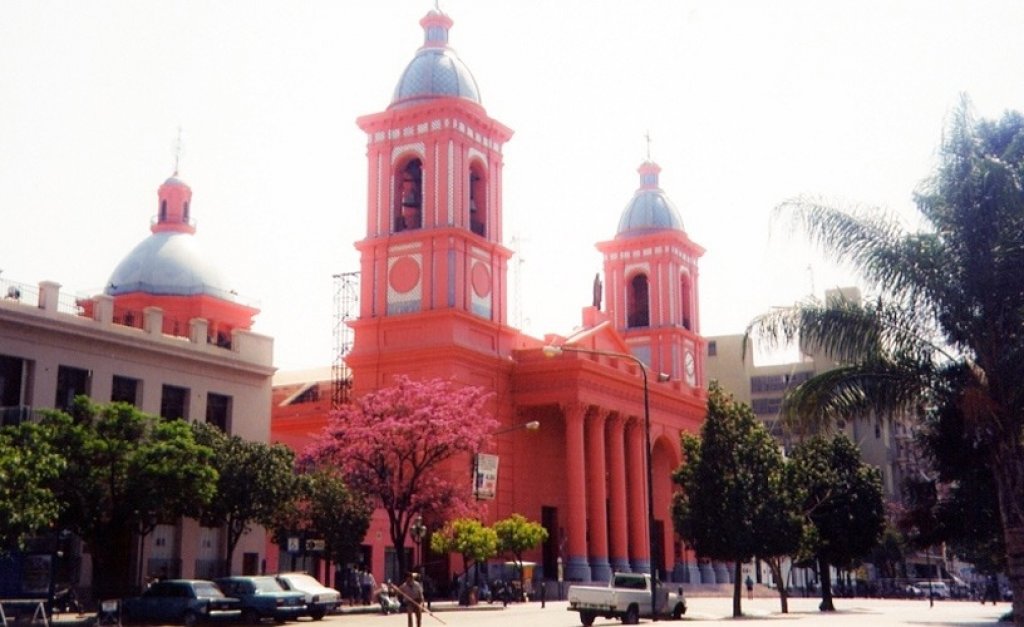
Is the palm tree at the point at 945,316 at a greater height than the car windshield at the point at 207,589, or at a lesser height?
greater

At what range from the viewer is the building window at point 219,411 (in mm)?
42938

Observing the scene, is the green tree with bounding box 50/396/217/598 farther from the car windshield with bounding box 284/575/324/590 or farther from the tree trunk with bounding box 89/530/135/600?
the car windshield with bounding box 284/575/324/590

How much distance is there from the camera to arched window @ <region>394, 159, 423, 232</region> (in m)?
A: 59.4

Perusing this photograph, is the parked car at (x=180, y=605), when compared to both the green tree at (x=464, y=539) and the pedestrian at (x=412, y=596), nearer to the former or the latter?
the pedestrian at (x=412, y=596)

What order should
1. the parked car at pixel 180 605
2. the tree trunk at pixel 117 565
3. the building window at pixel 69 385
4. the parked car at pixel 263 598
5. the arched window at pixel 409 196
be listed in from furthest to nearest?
the arched window at pixel 409 196
the building window at pixel 69 385
the tree trunk at pixel 117 565
the parked car at pixel 263 598
the parked car at pixel 180 605

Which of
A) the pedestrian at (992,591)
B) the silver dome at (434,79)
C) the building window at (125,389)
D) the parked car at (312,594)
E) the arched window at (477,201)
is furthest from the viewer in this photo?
the pedestrian at (992,591)

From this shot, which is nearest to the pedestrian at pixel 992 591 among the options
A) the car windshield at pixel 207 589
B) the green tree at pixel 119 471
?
the car windshield at pixel 207 589

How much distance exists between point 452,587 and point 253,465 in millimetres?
16333

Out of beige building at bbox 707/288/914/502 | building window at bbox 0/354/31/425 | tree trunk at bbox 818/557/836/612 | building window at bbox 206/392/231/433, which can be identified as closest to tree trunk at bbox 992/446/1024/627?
building window at bbox 0/354/31/425

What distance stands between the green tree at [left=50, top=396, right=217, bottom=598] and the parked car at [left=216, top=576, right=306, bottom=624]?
2818 mm

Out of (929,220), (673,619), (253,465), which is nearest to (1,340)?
(253,465)

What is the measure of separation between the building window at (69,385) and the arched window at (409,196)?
2367 centimetres

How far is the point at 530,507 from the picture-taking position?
60094 mm

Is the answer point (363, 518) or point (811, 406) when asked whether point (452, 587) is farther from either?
point (811, 406)
